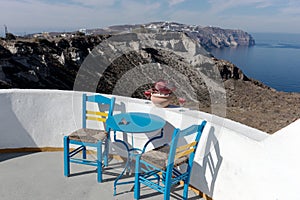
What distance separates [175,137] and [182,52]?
55.6 ft

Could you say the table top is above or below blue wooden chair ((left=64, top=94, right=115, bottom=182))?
above

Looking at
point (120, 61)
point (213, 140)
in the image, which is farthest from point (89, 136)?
point (120, 61)

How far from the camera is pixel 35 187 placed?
2225 mm

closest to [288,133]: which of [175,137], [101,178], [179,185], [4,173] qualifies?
[175,137]

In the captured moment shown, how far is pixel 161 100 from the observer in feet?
8.07

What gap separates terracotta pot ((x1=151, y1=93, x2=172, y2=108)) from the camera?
2459mm

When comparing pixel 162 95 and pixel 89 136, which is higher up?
pixel 162 95

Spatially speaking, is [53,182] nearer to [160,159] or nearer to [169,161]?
[160,159]

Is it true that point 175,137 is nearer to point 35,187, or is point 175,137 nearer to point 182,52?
point 35,187

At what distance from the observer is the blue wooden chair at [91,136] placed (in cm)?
229

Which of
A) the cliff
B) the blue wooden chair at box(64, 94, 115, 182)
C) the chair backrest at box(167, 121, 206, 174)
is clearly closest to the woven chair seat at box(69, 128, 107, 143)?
the blue wooden chair at box(64, 94, 115, 182)

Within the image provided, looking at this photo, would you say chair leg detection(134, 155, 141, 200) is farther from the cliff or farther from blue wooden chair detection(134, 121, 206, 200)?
the cliff

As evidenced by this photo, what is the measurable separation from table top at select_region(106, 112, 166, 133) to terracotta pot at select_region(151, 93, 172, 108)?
126 mm

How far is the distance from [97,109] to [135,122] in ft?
2.10
